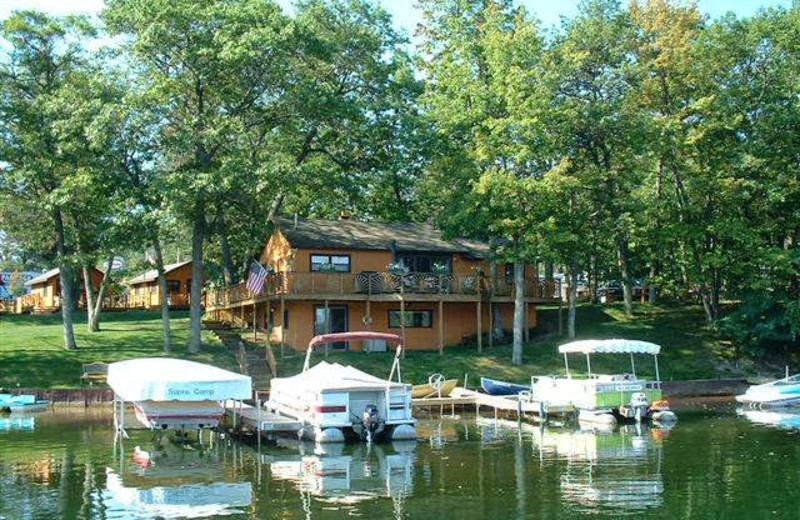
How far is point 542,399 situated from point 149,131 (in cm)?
2233

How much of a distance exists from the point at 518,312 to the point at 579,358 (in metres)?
4.13

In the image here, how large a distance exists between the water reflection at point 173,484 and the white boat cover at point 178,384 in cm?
166

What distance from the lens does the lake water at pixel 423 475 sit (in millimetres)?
16531

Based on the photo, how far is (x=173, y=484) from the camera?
64.2ft

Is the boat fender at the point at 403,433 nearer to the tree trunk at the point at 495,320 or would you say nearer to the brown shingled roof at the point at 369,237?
the brown shingled roof at the point at 369,237

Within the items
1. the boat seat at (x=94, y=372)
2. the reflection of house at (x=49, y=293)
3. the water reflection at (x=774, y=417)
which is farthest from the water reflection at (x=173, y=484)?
the reflection of house at (x=49, y=293)

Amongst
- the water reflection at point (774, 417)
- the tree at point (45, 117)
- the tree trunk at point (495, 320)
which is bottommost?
the water reflection at point (774, 417)

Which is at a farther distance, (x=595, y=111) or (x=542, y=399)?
(x=595, y=111)

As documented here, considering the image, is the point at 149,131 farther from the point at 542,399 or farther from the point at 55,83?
the point at 542,399

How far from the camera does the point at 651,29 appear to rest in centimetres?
4897

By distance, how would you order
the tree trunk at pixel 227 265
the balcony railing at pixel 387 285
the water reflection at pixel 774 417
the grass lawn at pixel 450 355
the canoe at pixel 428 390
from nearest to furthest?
1. the water reflection at pixel 774 417
2. the canoe at pixel 428 390
3. the grass lawn at pixel 450 355
4. the balcony railing at pixel 387 285
5. the tree trunk at pixel 227 265

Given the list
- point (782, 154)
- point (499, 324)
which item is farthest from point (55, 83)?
point (782, 154)

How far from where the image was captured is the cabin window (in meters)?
46.1

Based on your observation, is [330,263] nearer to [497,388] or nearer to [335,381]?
[497,388]
